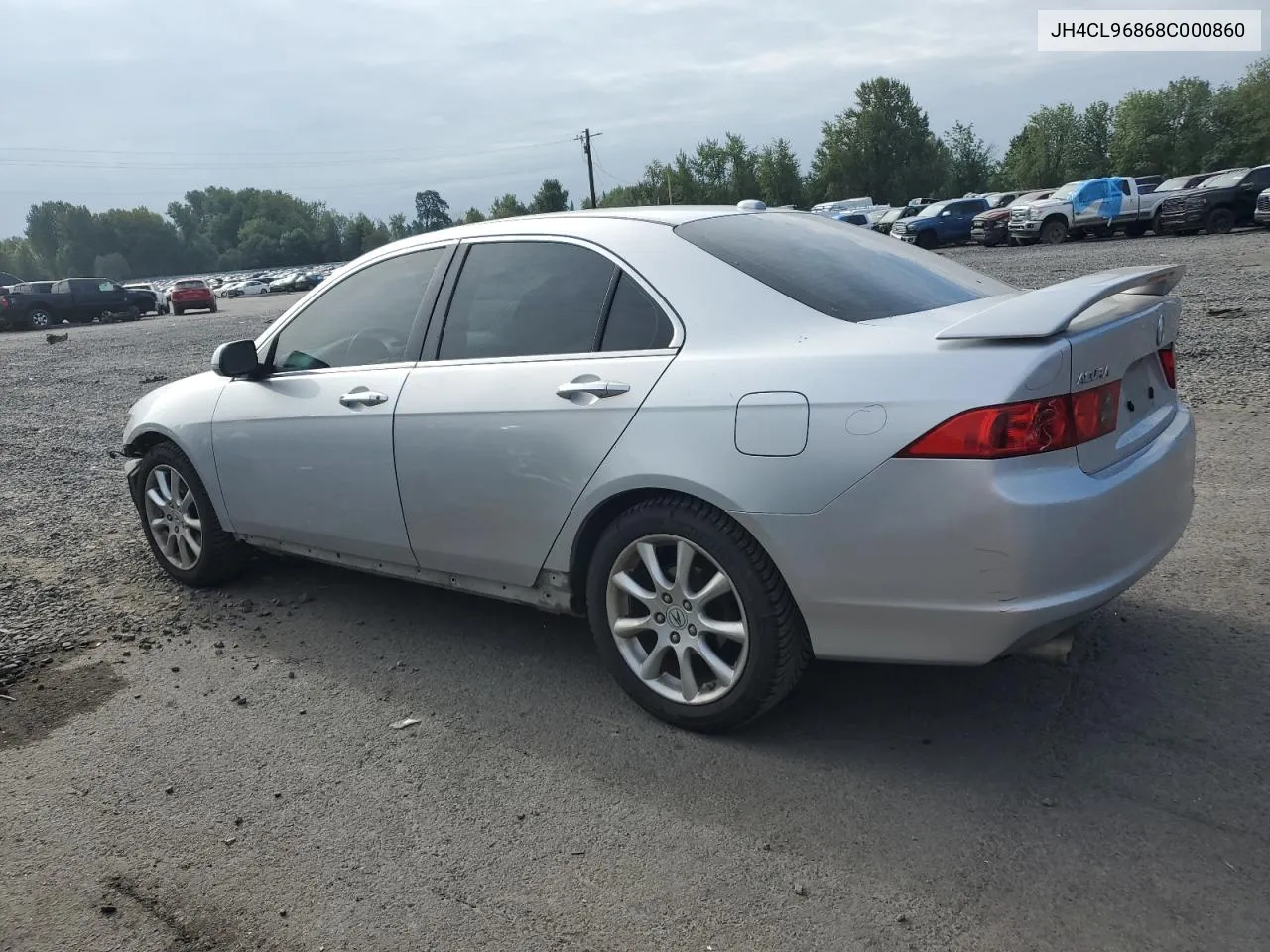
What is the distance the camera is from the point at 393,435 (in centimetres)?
398

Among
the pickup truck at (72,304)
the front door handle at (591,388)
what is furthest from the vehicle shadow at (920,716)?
the pickup truck at (72,304)

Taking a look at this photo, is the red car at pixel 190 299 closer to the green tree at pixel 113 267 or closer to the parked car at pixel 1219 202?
the parked car at pixel 1219 202

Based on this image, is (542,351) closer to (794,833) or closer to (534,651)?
(534,651)

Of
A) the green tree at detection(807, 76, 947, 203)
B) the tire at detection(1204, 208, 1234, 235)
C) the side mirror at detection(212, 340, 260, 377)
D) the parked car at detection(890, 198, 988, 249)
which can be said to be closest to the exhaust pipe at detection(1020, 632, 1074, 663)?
the side mirror at detection(212, 340, 260, 377)

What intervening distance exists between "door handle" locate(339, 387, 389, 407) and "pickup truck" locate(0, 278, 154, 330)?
3630 centimetres

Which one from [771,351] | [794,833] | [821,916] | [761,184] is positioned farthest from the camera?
[761,184]

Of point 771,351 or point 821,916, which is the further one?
point 771,351

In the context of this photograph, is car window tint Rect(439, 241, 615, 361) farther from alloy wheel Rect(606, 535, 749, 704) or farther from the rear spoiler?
the rear spoiler

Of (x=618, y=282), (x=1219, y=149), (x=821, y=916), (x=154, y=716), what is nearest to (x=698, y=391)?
(x=618, y=282)

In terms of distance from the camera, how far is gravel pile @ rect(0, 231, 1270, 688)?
4.91 metres

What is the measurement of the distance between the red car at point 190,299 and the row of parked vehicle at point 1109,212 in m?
26.9

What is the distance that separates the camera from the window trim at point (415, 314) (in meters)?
4.12

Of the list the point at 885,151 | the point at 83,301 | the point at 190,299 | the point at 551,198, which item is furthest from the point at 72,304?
the point at 885,151

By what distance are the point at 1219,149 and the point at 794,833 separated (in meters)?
80.8
